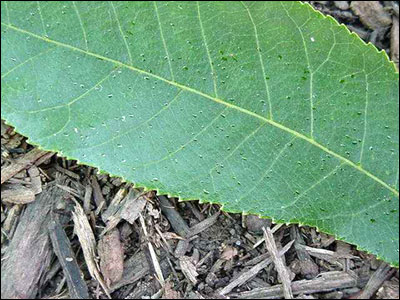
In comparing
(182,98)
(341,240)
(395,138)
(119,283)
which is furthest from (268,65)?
(119,283)

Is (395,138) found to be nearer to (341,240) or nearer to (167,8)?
(341,240)

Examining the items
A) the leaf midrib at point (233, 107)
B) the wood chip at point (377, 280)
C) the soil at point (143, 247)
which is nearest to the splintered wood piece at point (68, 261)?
the soil at point (143, 247)

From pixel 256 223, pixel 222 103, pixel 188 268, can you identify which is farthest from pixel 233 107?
pixel 188 268

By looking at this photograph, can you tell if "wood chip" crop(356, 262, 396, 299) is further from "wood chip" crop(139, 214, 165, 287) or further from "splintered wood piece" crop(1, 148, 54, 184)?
"splintered wood piece" crop(1, 148, 54, 184)

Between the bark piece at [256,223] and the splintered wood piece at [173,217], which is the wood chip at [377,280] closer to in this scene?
the bark piece at [256,223]

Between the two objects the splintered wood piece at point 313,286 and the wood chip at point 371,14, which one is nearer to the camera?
the splintered wood piece at point 313,286

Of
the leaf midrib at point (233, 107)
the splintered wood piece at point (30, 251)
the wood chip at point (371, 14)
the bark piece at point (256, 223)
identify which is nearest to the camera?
the leaf midrib at point (233, 107)

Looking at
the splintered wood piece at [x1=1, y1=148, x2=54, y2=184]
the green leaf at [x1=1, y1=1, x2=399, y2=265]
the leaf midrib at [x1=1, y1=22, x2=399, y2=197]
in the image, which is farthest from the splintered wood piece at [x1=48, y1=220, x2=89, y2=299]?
the leaf midrib at [x1=1, y1=22, x2=399, y2=197]
